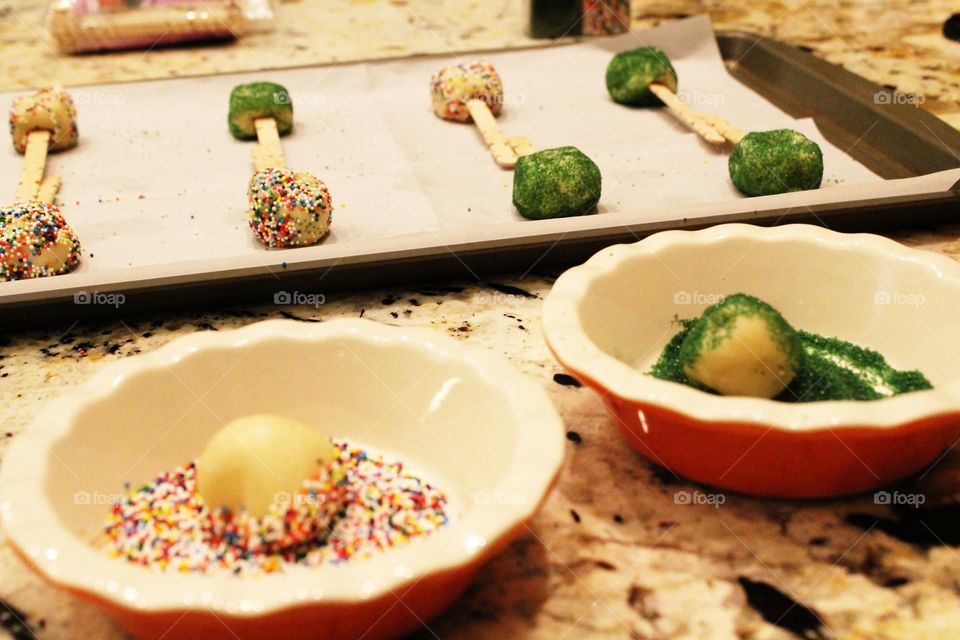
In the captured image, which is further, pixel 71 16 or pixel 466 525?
pixel 71 16

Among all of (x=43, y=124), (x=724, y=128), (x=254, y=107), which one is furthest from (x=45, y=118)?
(x=724, y=128)

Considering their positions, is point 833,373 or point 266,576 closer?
point 266,576

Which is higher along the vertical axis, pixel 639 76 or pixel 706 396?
pixel 706 396

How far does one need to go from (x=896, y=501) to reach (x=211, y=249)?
39.0 inches

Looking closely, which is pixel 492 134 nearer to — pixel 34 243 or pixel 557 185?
pixel 557 185

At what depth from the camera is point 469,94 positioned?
6.02ft

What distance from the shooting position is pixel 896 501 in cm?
83

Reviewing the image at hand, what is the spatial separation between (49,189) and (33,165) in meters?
0.09

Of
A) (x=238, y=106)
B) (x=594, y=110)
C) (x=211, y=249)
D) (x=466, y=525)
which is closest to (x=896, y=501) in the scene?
(x=466, y=525)

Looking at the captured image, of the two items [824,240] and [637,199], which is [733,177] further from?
[824,240]

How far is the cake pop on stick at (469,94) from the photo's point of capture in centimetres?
181

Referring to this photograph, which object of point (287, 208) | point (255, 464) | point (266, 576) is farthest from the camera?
point (287, 208)

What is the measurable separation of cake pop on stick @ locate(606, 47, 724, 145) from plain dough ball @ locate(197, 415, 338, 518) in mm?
1285

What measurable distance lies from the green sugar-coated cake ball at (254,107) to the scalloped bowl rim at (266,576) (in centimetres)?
111
